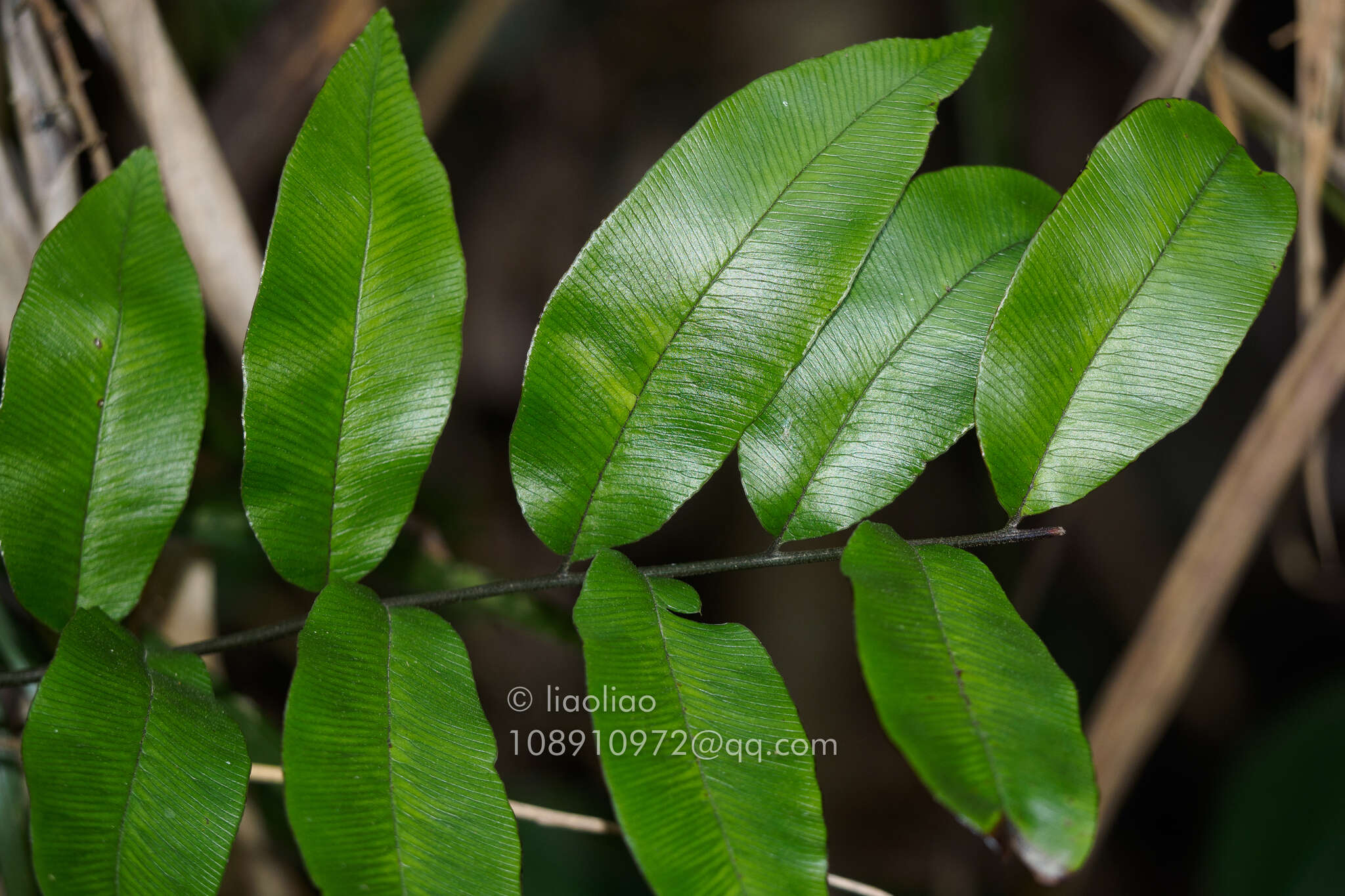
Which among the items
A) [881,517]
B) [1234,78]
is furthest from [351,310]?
[881,517]

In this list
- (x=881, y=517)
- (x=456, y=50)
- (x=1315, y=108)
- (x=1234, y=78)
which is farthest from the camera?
(x=881, y=517)

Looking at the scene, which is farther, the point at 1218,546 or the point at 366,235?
the point at 1218,546

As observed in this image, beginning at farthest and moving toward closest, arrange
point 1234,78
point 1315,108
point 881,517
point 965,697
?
point 881,517 → point 1234,78 → point 1315,108 → point 965,697

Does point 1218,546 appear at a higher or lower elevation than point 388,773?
lower

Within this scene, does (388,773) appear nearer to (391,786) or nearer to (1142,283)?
(391,786)

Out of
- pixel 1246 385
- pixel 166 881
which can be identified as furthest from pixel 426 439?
pixel 1246 385

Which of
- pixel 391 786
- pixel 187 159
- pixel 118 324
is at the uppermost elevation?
pixel 187 159

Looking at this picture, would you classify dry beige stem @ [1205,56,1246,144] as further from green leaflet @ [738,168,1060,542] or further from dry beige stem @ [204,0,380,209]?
dry beige stem @ [204,0,380,209]
